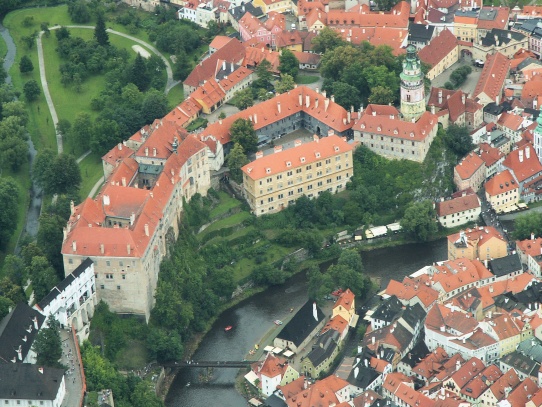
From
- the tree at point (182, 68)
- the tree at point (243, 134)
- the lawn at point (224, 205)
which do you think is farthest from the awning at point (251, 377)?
the tree at point (182, 68)

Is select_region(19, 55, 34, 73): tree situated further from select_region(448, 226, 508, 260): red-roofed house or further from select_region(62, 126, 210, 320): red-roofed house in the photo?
select_region(448, 226, 508, 260): red-roofed house

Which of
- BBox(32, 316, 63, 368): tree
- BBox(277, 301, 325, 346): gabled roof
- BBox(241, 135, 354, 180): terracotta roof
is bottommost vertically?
BBox(277, 301, 325, 346): gabled roof

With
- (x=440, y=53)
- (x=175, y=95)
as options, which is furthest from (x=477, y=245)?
(x=175, y=95)

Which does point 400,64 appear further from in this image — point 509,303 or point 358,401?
point 358,401

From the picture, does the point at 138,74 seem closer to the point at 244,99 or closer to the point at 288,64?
the point at 244,99

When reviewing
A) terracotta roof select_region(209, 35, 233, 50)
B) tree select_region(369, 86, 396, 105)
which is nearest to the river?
tree select_region(369, 86, 396, 105)

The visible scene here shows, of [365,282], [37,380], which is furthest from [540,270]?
[37,380]
